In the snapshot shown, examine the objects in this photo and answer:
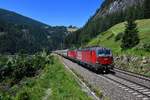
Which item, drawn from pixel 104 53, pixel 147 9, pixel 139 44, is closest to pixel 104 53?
pixel 104 53

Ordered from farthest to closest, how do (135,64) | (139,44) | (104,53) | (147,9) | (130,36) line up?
(147,9) → (130,36) → (139,44) → (135,64) → (104,53)

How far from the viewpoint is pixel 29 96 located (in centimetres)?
2672

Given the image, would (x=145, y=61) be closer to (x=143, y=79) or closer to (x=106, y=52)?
(x=106, y=52)

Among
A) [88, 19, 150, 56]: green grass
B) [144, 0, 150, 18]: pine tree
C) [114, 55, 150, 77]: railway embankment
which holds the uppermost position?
[144, 0, 150, 18]: pine tree

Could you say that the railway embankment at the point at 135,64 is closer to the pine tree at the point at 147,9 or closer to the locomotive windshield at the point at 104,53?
the locomotive windshield at the point at 104,53

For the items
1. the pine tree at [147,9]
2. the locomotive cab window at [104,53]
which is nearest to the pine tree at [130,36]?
the locomotive cab window at [104,53]

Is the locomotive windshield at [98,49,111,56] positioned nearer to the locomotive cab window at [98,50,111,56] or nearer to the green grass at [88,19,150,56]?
the locomotive cab window at [98,50,111,56]

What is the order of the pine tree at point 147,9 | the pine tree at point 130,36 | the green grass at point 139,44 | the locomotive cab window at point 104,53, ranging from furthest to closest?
1. the pine tree at point 147,9
2. the pine tree at point 130,36
3. the green grass at point 139,44
4. the locomotive cab window at point 104,53

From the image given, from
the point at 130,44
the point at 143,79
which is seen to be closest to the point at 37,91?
the point at 143,79

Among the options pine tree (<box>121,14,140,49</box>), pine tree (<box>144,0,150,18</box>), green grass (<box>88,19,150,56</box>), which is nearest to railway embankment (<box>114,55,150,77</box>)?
green grass (<box>88,19,150,56</box>)

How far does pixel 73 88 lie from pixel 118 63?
27270 mm

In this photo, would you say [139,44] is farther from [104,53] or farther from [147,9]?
[147,9]

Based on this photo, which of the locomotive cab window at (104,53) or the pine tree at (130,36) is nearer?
the locomotive cab window at (104,53)

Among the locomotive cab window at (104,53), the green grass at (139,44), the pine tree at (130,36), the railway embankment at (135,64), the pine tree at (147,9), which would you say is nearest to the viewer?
the railway embankment at (135,64)
